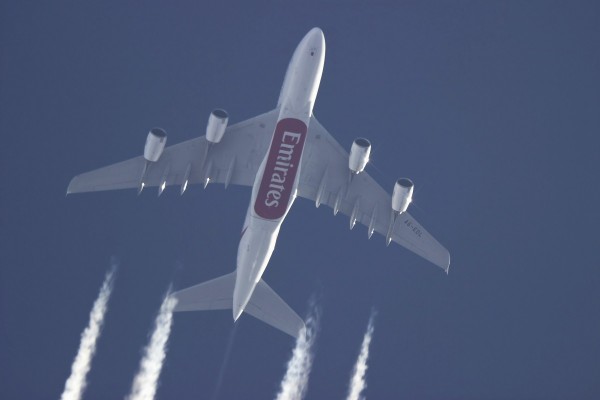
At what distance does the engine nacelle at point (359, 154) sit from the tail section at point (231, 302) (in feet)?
27.2

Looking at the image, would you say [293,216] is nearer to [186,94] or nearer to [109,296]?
[186,94]

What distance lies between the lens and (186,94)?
287ft

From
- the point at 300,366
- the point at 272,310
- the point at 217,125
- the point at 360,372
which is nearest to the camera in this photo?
the point at 217,125

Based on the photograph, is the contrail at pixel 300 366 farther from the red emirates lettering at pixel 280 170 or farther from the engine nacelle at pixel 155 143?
the engine nacelle at pixel 155 143

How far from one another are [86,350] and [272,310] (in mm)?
11284

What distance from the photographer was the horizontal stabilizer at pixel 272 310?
6256cm

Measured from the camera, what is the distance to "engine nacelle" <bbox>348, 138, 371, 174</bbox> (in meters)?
60.2

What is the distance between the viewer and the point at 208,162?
62938 mm

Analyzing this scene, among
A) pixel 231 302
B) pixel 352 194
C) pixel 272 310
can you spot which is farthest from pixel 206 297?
pixel 352 194

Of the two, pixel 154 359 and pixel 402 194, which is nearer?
pixel 402 194

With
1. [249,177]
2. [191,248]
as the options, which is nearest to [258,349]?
[191,248]

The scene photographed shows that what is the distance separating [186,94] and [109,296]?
24.9m

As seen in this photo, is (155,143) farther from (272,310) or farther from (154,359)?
(154,359)

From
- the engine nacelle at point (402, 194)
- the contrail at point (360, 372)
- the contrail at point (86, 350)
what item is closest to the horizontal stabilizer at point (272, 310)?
the contrail at point (360, 372)
